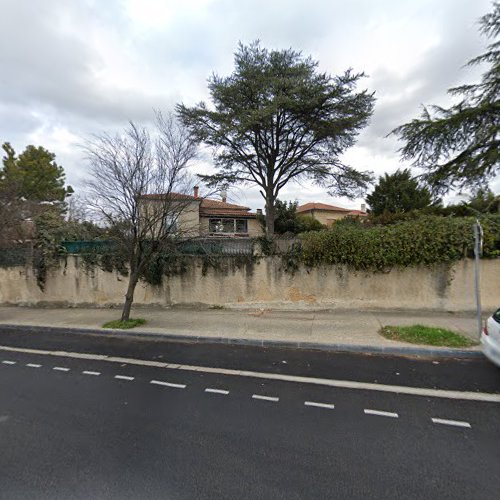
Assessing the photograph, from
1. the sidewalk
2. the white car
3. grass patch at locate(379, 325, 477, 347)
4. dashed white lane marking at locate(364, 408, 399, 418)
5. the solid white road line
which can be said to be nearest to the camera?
dashed white lane marking at locate(364, 408, 399, 418)

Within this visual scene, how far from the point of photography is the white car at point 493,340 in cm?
411

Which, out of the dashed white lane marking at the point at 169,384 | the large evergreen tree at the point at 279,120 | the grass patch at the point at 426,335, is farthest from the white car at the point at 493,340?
the large evergreen tree at the point at 279,120

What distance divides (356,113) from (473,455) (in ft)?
58.3

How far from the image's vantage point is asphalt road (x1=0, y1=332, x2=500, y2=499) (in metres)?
2.28

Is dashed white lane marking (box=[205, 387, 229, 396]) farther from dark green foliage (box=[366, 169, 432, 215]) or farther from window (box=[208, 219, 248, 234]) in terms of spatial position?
dark green foliage (box=[366, 169, 432, 215])

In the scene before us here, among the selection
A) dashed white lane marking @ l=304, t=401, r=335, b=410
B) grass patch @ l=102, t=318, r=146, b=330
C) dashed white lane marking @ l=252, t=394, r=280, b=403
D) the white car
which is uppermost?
the white car

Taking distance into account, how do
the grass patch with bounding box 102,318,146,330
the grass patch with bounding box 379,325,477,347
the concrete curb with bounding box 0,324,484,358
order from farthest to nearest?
1. the grass patch with bounding box 102,318,146,330
2. the grass patch with bounding box 379,325,477,347
3. the concrete curb with bounding box 0,324,484,358

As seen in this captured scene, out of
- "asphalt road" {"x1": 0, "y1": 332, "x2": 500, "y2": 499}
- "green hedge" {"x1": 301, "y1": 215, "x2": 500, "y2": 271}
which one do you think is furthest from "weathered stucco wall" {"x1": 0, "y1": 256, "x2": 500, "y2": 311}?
"asphalt road" {"x1": 0, "y1": 332, "x2": 500, "y2": 499}

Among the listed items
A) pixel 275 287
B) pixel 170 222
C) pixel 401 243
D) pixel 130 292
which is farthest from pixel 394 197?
pixel 130 292

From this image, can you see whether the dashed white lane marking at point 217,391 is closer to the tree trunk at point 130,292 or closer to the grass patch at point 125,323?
the grass patch at point 125,323

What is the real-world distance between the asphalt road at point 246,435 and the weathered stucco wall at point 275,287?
3.37 m

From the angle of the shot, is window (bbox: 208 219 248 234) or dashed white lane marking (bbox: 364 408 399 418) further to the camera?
window (bbox: 208 219 248 234)

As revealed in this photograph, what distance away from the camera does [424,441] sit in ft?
9.12

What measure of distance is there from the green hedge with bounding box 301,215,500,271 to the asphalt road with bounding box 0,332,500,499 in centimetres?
353
